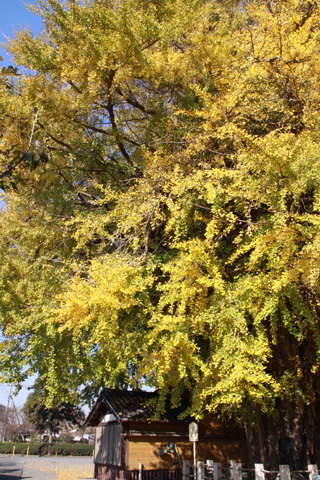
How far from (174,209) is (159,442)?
622 centimetres

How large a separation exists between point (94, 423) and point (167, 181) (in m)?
9.11

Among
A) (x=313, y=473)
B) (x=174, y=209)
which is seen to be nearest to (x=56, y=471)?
(x=313, y=473)

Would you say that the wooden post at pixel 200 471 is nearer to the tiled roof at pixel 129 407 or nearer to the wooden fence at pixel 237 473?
the wooden fence at pixel 237 473

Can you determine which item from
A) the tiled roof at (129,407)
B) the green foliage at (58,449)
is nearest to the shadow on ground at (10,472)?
the tiled roof at (129,407)

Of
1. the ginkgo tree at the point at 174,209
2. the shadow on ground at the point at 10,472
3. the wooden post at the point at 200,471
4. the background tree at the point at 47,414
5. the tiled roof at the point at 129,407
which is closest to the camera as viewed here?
the ginkgo tree at the point at 174,209

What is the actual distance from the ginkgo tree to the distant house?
134cm

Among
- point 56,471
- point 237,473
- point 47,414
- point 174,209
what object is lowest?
point 56,471

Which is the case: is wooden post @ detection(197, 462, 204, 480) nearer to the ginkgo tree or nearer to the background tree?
the ginkgo tree

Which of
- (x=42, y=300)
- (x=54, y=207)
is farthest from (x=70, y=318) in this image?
(x=54, y=207)

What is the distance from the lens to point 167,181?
6.35 meters

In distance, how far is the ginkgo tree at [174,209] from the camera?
15.9ft

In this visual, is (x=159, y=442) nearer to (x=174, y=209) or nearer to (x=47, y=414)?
(x=174, y=209)

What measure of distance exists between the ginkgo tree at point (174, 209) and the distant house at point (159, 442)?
4.41 feet

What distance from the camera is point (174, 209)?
5438 mm
